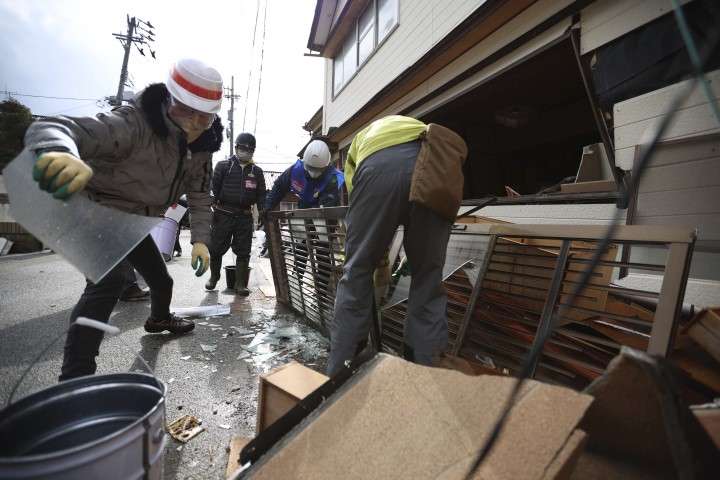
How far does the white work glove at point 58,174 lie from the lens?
1075 millimetres

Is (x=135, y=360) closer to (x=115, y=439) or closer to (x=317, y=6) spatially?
(x=115, y=439)

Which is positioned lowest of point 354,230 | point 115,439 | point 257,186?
point 115,439

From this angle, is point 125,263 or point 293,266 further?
point 293,266

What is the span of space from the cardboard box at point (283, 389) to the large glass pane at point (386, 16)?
7.17 metres

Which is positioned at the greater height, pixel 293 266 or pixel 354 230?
pixel 354 230

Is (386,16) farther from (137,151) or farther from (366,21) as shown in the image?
(137,151)

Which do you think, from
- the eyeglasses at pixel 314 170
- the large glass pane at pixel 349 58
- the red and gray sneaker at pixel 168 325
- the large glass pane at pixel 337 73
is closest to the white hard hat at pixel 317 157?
the eyeglasses at pixel 314 170

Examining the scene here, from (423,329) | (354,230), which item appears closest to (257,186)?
(354,230)

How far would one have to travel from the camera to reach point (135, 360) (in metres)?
2.20

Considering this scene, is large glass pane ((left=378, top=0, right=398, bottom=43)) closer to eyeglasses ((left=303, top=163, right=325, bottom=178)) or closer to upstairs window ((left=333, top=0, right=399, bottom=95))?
upstairs window ((left=333, top=0, right=399, bottom=95))

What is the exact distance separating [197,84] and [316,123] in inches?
475

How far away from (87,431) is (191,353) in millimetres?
1451

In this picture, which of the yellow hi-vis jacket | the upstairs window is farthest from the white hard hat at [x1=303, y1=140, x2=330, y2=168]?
the upstairs window

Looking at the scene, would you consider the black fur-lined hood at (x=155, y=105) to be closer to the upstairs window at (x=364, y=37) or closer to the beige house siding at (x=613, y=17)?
the beige house siding at (x=613, y=17)
